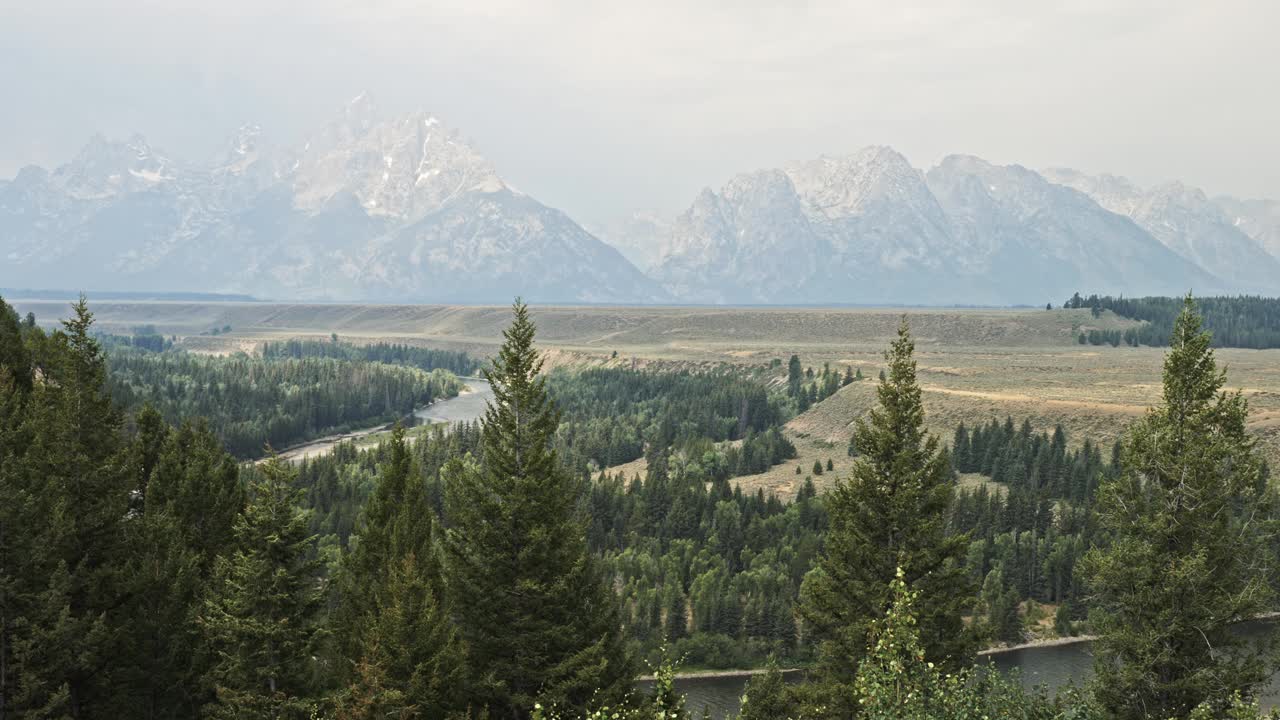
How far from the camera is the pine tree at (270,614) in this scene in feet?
103

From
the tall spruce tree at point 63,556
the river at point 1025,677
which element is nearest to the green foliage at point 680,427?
the river at point 1025,677

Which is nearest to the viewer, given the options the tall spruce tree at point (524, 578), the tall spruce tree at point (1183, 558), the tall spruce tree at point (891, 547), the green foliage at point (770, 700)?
the tall spruce tree at point (1183, 558)

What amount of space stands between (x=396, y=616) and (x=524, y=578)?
191 inches

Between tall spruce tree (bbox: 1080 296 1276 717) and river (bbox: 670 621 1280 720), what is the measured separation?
39.5m

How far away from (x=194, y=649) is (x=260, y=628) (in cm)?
1203

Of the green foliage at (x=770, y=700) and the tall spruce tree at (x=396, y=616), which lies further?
the green foliage at (x=770, y=700)

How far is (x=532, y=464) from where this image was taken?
3531 cm

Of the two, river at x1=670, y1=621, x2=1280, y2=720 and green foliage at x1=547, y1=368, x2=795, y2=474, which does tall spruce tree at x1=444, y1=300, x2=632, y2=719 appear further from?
green foliage at x1=547, y1=368, x2=795, y2=474

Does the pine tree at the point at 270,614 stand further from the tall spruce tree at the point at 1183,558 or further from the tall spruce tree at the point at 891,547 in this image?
the tall spruce tree at the point at 1183,558

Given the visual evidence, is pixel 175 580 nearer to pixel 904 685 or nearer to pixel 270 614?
pixel 270 614

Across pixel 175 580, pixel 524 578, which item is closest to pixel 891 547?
pixel 524 578

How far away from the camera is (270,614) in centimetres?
3181

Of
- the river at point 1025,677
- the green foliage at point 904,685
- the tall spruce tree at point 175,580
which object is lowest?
the river at point 1025,677

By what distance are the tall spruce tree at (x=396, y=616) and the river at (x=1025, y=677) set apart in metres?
37.5
